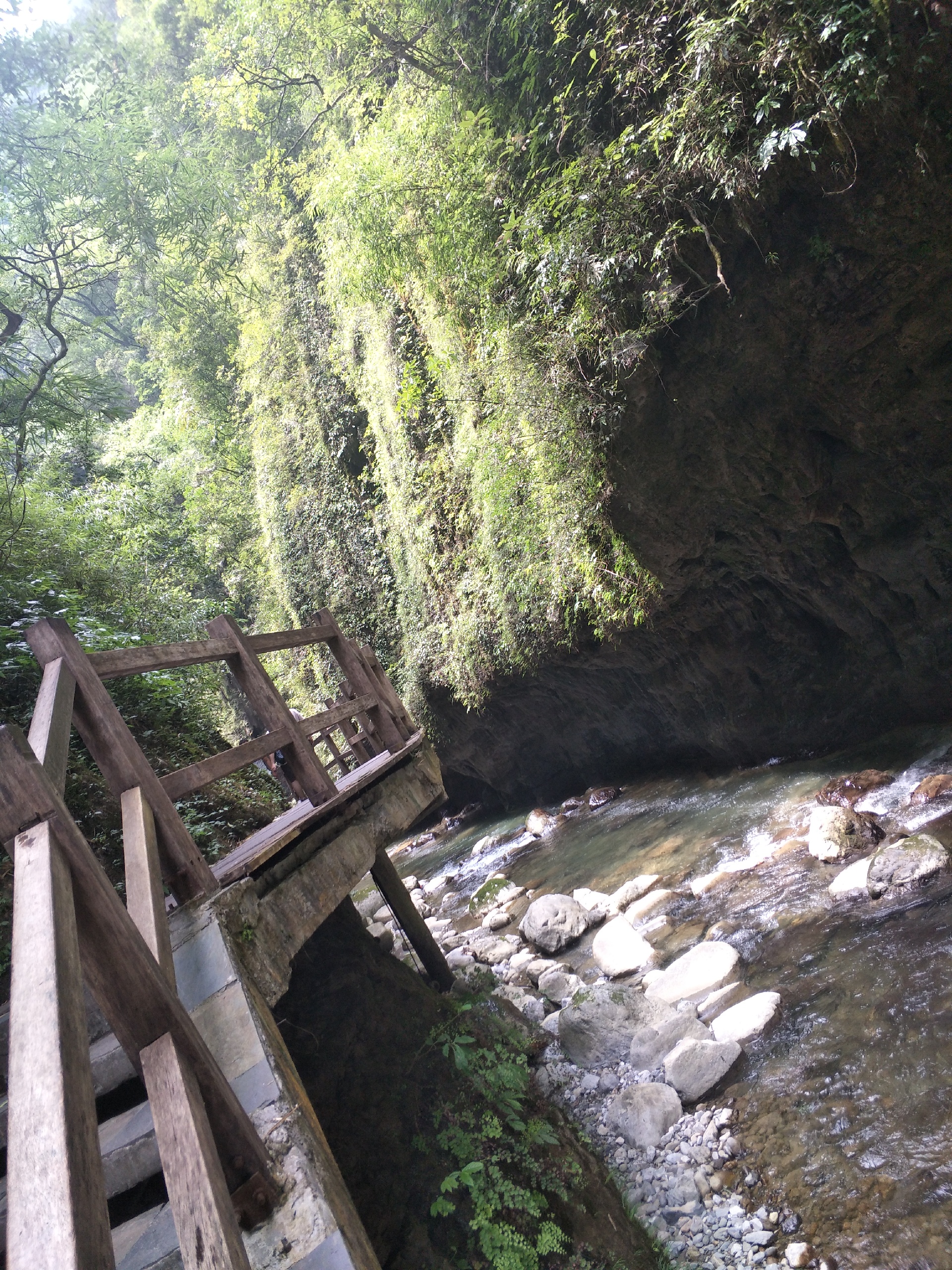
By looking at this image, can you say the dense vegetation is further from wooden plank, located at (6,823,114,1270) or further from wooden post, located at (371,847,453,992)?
wooden plank, located at (6,823,114,1270)

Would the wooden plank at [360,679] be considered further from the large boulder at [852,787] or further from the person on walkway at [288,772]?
the large boulder at [852,787]

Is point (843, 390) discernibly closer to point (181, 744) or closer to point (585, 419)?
point (585, 419)

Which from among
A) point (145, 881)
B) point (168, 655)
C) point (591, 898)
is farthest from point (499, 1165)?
point (591, 898)

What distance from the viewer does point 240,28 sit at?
11312 millimetres

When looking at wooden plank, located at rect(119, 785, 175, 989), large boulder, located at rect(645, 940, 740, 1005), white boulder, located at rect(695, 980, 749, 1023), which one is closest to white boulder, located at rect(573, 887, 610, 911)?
large boulder, located at rect(645, 940, 740, 1005)

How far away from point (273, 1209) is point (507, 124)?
9463 mm

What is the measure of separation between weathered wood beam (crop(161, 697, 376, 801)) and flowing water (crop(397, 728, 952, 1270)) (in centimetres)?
336

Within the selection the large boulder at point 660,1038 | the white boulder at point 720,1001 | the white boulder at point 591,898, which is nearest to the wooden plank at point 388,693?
the white boulder at point 591,898

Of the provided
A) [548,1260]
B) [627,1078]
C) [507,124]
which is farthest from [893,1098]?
[507,124]

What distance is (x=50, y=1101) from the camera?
1.22 meters

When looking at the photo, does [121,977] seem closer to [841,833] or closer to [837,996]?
[837,996]

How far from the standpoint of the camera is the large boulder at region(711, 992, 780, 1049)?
4.75 meters

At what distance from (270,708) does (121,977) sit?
248 centimetres

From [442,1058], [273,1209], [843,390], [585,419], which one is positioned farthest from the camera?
[585,419]
